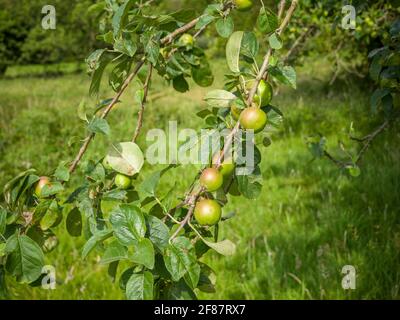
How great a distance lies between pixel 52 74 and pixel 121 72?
64.6ft

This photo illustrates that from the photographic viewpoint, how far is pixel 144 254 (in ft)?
1.97

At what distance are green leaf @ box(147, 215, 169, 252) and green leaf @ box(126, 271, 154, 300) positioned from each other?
0.05 metres

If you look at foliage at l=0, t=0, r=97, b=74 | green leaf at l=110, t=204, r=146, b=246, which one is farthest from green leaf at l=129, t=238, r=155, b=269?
foliage at l=0, t=0, r=97, b=74

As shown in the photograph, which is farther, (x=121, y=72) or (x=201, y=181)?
(x=121, y=72)

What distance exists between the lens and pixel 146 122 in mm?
5113

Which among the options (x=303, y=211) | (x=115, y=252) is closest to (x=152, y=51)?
(x=115, y=252)

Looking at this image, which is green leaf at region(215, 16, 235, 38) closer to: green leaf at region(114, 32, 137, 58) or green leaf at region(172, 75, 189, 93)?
green leaf at region(114, 32, 137, 58)

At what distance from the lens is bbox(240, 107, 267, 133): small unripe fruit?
646 millimetres

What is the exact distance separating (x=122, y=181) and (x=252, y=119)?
0.90 feet

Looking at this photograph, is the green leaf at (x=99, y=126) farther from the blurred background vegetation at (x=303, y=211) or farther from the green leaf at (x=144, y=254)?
the green leaf at (x=144, y=254)

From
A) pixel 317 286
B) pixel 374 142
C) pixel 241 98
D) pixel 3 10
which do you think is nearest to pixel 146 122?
pixel 374 142

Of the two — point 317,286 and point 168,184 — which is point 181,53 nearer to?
point 317,286

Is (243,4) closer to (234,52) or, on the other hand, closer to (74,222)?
(234,52)

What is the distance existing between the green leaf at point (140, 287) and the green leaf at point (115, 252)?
45 mm
